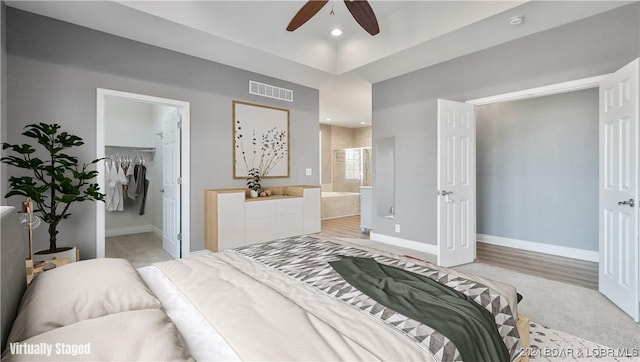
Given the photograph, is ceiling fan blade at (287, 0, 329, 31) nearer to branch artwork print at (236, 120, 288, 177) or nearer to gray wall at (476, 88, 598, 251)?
branch artwork print at (236, 120, 288, 177)

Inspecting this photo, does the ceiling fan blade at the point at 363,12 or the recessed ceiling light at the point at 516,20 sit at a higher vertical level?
the recessed ceiling light at the point at 516,20

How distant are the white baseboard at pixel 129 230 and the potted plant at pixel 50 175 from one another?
8.48 feet

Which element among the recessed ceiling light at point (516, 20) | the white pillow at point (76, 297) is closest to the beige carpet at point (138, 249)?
the white pillow at point (76, 297)

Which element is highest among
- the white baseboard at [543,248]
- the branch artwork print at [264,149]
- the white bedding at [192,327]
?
the branch artwork print at [264,149]

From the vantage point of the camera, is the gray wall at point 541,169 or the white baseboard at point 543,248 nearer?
the white baseboard at point 543,248

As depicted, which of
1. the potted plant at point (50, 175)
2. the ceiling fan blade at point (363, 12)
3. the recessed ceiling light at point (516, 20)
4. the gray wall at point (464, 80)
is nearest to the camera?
the ceiling fan blade at point (363, 12)

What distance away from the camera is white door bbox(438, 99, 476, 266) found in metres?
3.53

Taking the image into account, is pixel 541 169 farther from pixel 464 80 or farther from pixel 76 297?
pixel 76 297

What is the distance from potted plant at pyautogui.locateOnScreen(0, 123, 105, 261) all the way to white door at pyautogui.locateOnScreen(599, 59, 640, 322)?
189 inches

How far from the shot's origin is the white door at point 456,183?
3533mm

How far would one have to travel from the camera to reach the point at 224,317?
3.51 ft

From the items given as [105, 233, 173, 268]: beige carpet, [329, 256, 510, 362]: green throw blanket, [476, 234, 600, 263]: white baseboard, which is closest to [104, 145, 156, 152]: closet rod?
[105, 233, 173, 268]: beige carpet

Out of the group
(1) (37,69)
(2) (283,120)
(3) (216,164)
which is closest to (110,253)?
(3) (216,164)

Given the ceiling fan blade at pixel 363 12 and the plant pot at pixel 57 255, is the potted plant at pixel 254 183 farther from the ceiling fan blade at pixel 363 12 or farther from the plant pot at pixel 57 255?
the ceiling fan blade at pixel 363 12
